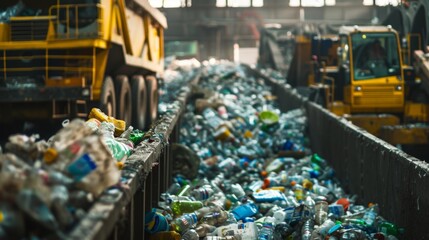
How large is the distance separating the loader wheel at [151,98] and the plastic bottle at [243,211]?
401 inches

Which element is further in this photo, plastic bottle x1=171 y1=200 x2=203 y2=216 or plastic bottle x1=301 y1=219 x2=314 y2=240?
plastic bottle x1=171 y1=200 x2=203 y2=216

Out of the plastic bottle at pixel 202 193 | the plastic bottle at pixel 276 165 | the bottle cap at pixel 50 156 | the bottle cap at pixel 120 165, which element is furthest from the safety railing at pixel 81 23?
the bottle cap at pixel 50 156

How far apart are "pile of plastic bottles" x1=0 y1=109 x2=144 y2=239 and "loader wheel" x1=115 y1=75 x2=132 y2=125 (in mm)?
11250

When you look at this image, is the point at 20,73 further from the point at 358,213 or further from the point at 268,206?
the point at 358,213

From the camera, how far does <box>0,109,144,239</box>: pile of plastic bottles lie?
4219 mm

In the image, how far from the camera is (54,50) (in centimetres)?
1482

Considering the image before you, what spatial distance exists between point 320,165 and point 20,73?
4.72 m

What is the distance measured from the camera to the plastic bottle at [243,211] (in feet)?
30.6

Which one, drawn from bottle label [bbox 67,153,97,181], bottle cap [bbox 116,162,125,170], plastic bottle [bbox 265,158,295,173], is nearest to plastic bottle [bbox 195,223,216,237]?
bottle cap [bbox 116,162,125,170]

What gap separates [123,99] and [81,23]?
8.55 feet

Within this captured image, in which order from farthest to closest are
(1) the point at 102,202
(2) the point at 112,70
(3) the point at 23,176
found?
(2) the point at 112,70 → (1) the point at 102,202 → (3) the point at 23,176

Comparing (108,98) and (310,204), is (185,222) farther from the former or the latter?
(108,98)

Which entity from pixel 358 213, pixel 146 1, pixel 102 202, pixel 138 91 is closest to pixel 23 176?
pixel 102 202

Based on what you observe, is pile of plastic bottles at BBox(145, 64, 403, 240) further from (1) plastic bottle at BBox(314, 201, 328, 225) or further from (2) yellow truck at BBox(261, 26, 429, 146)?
(2) yellow truck at BBox(261, 26, 429, 146)
